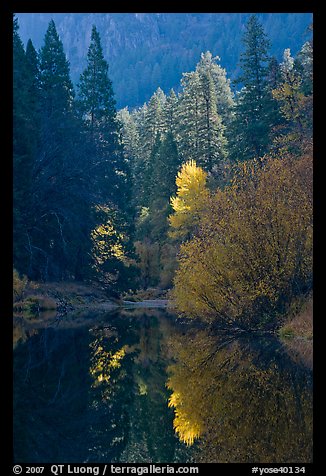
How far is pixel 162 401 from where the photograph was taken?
15.1 m

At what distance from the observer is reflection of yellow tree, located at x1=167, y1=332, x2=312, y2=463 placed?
35.9 ft

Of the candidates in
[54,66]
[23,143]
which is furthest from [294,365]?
[54,66]

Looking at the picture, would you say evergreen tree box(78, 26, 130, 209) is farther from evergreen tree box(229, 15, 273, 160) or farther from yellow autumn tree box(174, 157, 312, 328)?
yellow autumn tree box(174, 157, 312, 328)

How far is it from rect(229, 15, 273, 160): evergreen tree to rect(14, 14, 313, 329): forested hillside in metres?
0.09

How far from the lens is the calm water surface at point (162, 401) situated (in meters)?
11.1

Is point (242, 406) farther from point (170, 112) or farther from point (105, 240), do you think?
point (170, 112)

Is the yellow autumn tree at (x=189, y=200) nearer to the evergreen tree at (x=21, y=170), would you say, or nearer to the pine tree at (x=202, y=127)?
the pine tree at (x=202, y=127)

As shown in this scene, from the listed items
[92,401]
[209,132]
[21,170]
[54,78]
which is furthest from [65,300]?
[92,401]

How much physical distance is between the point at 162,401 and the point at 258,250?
1065cm

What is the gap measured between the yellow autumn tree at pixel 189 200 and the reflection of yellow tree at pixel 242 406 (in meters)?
29.4

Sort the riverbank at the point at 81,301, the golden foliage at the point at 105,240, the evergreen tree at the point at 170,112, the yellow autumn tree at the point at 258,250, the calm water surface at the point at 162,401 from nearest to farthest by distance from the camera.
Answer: the calm water surface at the point at 162,401
the riverbank at the point at 81,301
the yellow autumn tree at the point at 258,250
the golden foliage at the point at 105,240
the evergreen tree at the point at 170,112

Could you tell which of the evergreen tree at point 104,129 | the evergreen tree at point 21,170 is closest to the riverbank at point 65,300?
the evergreen tree at point 21,170

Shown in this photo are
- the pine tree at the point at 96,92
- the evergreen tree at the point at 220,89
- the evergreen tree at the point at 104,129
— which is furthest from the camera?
the evergreen tree at the point at 220,89

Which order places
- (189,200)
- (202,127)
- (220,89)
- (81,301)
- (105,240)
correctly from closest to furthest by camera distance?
(81,301) < (105,240) < (189,200) < (202,127) < (220,89)
